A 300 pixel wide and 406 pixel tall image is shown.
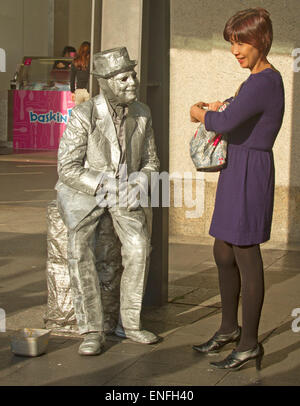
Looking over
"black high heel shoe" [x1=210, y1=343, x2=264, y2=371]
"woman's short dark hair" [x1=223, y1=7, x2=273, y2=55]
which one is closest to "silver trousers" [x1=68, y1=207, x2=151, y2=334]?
"black high heel shoe" [x1=210, y1=343, x2=264, y2=371]

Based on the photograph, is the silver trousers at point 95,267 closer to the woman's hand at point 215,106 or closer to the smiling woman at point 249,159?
the smiling woman at point 249,159

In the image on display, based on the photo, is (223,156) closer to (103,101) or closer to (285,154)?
(103,101)

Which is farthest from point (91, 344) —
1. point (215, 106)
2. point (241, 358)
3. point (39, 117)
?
point (39, 117)

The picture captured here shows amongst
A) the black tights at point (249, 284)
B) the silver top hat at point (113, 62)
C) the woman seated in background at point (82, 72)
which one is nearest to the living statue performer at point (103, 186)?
the silver top hat at point (113, 62)

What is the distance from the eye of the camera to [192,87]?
337 inches

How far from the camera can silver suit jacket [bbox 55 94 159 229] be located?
16.3 ft

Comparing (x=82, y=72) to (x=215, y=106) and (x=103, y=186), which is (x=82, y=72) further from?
(x=215, y=106)

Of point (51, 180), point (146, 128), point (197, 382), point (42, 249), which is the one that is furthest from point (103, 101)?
point (51, 180)

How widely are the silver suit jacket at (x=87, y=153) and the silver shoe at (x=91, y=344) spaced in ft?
2.07

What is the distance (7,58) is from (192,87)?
16220 millimetres

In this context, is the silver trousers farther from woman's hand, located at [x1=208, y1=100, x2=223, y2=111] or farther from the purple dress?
woman's hand, located at [x1=208, y1=100, x2=223, y2=111]

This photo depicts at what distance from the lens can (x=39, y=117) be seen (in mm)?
18156
